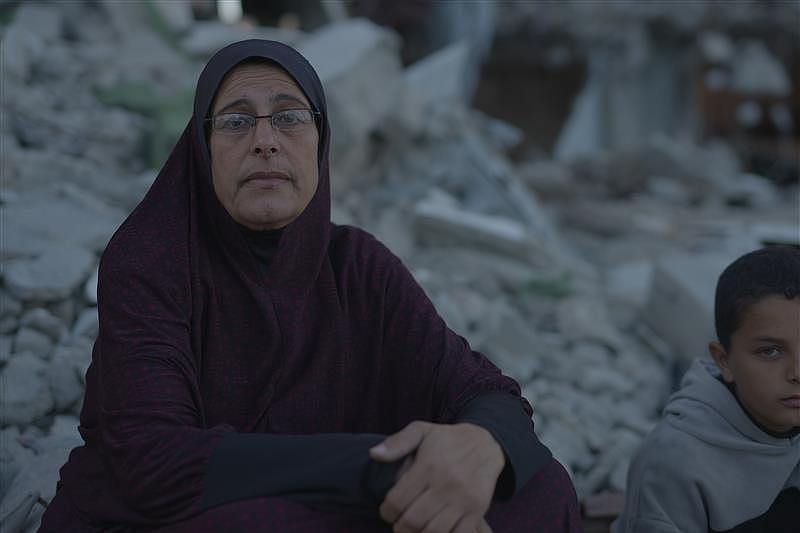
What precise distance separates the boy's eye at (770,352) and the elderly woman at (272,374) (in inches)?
22.7

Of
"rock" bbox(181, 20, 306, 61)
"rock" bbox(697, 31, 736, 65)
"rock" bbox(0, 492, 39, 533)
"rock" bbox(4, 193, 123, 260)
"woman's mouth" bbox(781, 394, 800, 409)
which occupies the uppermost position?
"rock" bbox(697, 31, 736, 65)

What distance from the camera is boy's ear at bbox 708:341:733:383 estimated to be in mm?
1858

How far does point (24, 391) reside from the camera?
241cm

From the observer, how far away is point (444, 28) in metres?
12.1

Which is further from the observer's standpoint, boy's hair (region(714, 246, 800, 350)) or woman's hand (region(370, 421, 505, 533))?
boy's hair (region(714, 246, 800, 350))

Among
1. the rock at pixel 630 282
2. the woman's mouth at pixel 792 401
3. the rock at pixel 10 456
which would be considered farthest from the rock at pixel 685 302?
the rock at pixel 10 456

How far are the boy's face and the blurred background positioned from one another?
0.79 meters

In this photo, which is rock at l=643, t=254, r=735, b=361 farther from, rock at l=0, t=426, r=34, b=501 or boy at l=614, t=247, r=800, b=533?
rock at l=0, t=426, r=34, b=501

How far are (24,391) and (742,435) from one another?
2.11 meters

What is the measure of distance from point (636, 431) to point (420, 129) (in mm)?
3811

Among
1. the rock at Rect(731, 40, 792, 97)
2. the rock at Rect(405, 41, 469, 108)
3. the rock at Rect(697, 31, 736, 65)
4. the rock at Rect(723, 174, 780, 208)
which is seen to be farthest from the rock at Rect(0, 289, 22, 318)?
the rock at Rect(731, 40, 792, 97)

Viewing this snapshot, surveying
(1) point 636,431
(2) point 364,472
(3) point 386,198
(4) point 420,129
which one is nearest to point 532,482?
(2) point 364,472

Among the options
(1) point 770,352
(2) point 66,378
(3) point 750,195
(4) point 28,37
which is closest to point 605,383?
(1) point 770,352

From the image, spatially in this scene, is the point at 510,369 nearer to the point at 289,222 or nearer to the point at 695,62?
the point at 289,222
